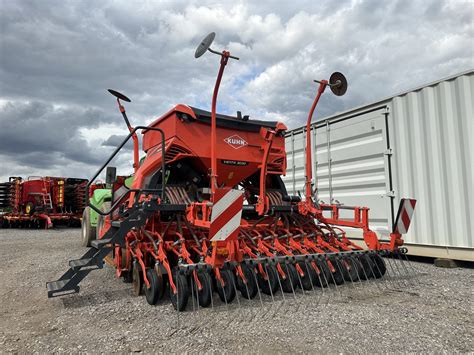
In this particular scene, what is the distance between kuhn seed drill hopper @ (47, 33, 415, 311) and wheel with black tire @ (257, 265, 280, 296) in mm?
11

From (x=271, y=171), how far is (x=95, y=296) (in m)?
2.96

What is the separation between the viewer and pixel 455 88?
5.77 meters

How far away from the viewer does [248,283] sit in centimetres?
393

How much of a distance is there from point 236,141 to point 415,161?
3.30 m

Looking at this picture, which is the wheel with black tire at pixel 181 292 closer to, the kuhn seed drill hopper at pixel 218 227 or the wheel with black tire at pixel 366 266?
the kuhn seed drill hopper at pixel 218 227

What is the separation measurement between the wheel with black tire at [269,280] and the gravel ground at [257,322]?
0.16 meters

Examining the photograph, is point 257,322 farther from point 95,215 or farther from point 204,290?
point 95,215

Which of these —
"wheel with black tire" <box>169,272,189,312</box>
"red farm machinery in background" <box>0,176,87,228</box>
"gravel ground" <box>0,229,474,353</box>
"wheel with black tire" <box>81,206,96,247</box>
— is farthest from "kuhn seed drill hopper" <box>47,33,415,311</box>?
"red farm machinery in background" <box>0,176,87,228</box>

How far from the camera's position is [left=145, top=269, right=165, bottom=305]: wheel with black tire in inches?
150

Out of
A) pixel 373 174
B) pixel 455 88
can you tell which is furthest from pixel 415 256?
pixel 455 88

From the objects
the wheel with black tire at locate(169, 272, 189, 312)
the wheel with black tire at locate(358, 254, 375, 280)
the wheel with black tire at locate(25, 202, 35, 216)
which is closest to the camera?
the wheel with black tire at locate(169, 272, 189, 312)

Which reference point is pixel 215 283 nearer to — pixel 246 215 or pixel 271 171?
pixel 246 215

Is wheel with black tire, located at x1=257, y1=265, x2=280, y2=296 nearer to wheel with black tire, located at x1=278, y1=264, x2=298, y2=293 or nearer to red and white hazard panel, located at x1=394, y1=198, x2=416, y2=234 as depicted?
wheel with black tire, located at x1=278, y1=264, x2=298, y2=293

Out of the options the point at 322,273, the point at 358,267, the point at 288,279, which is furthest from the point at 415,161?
the point at 288,279
